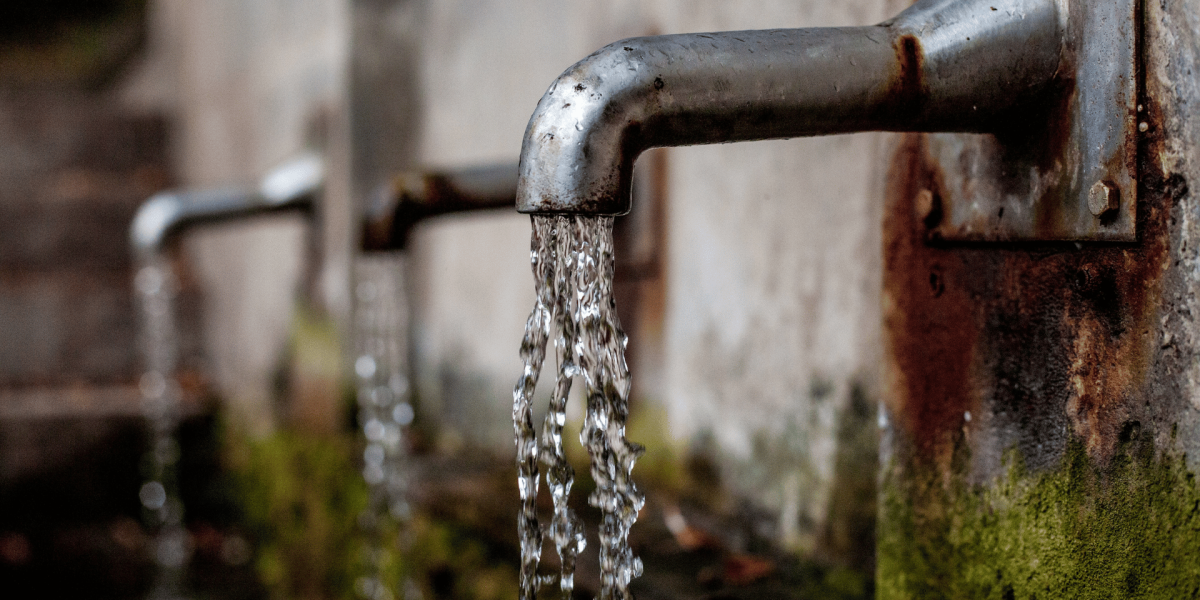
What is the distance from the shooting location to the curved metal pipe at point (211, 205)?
3.34 m

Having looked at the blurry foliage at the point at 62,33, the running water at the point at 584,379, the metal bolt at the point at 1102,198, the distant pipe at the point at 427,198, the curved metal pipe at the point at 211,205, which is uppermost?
the blurry foliage at the point at 62,33

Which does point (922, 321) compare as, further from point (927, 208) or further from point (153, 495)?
point (153, 495)

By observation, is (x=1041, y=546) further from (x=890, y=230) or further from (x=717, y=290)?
(x=717, y=290)

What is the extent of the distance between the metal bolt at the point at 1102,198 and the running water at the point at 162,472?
405cm

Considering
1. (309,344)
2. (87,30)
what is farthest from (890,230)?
(87,30)

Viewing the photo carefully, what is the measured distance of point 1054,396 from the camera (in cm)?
115

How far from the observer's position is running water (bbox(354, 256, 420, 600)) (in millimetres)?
3018

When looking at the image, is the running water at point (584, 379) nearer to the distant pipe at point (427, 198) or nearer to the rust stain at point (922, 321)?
the rust stain at point (922, 321)

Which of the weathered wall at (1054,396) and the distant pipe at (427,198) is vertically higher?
the distant pipe at (427,198)

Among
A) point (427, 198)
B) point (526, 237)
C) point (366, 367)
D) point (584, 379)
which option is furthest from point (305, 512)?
point (584, 379)

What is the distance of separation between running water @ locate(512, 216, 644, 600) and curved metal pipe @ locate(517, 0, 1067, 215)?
0.28ft

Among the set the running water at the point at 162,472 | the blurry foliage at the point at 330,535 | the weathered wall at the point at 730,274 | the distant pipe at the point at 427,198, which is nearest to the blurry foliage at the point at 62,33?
the running water at the point at 162,472

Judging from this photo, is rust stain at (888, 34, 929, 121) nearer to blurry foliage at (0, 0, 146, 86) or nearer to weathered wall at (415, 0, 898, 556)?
weathered wall at (415, 0, 898, 556)

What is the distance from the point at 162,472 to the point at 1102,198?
4.69 metres
